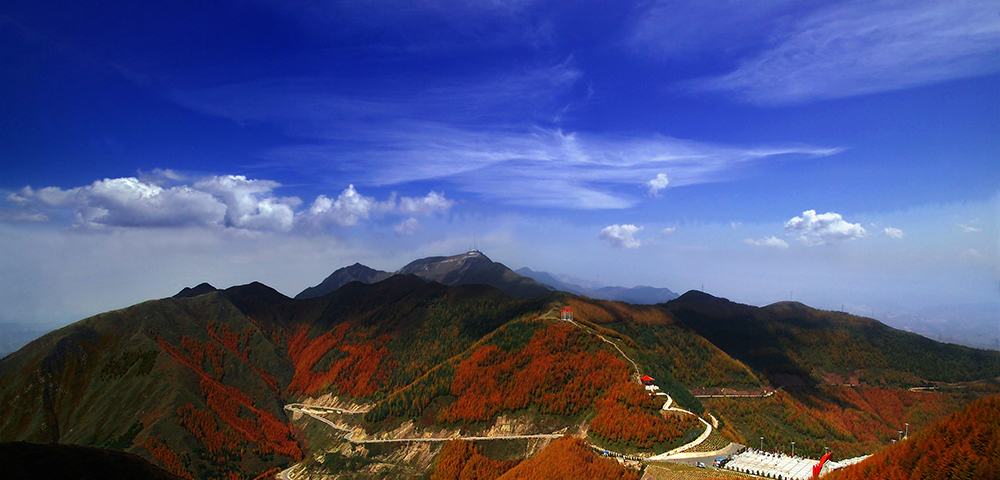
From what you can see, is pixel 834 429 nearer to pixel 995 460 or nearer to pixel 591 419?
pixel 591 419

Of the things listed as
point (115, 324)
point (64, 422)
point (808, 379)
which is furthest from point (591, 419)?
point (115, 324)

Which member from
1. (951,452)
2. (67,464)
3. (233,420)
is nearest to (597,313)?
(233,420)

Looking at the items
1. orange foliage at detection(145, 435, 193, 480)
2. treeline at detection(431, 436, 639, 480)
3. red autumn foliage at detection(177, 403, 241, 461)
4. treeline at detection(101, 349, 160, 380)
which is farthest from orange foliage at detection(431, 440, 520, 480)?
treeline at detection(101, 349, 160, 380)

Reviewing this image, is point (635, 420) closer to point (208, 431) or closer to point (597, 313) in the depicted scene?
point (597, 313)

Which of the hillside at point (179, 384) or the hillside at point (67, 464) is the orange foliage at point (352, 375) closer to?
the hillside at point (179, 384)

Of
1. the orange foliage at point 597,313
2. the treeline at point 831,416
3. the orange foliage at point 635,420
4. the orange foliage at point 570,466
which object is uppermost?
the orange foliage at point 597,313

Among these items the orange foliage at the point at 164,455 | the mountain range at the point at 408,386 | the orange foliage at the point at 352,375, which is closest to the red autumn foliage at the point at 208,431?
the mountain range at the point at 408,386
